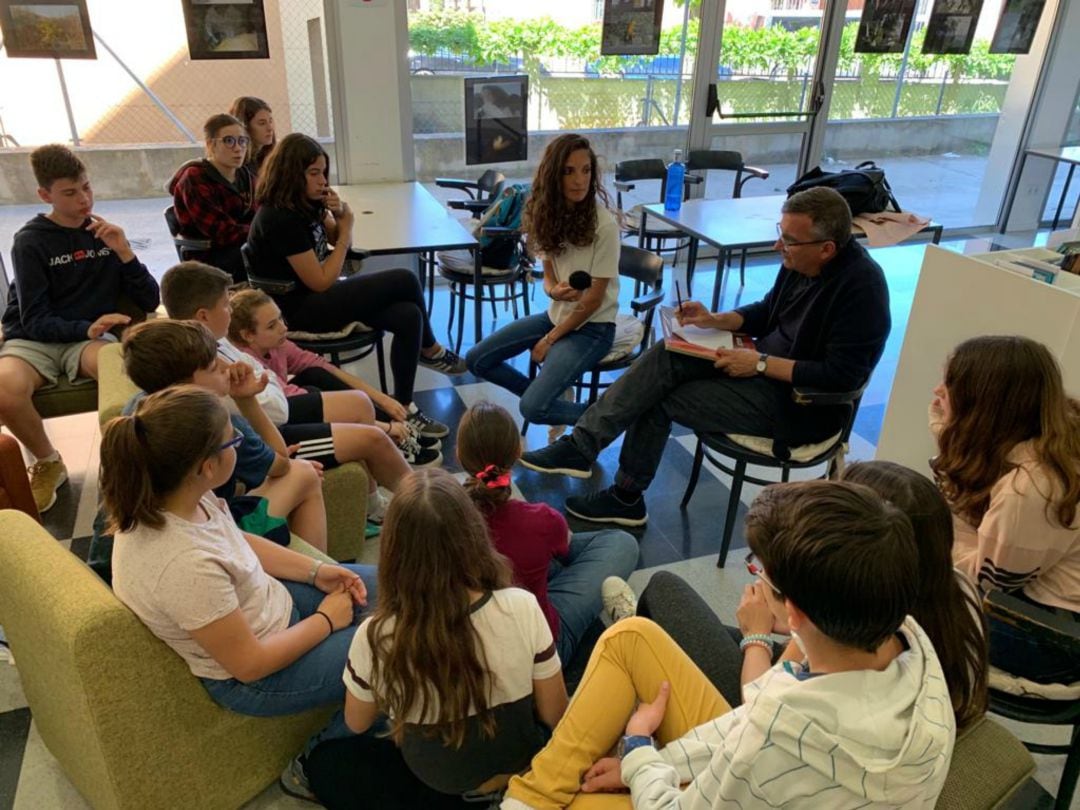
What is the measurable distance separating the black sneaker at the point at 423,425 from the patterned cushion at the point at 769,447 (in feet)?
4.04

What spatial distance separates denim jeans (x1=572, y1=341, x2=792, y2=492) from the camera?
232cm

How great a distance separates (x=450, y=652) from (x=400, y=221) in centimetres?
267

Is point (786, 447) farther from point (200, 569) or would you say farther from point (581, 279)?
point (200, 569)

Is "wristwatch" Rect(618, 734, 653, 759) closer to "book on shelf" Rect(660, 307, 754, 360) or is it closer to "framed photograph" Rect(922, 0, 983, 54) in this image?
"book on shelf" Rect(660, 307, 754, 360)

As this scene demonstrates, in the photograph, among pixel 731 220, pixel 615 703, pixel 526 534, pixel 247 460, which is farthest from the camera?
pixel 731 220

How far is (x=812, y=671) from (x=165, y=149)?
532 cm

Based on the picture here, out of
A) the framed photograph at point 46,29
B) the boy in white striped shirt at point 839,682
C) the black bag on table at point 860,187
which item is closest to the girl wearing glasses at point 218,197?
the framed photograph at point 46,29

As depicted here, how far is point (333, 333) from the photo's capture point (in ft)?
9.84

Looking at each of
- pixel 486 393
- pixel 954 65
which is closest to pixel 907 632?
pixel 486 393

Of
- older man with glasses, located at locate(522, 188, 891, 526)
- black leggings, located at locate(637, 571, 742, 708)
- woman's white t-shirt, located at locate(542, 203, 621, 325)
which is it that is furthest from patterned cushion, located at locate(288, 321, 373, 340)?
black leggings, located at locate(637, 571, 742, 708)

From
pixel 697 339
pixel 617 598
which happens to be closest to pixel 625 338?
pixel 697 339

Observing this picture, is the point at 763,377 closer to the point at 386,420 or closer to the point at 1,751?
the point at 386,420

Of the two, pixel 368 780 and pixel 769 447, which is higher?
pixel 769 447

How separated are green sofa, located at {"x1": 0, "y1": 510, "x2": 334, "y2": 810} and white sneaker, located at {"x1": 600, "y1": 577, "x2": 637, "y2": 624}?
0.80 metres
